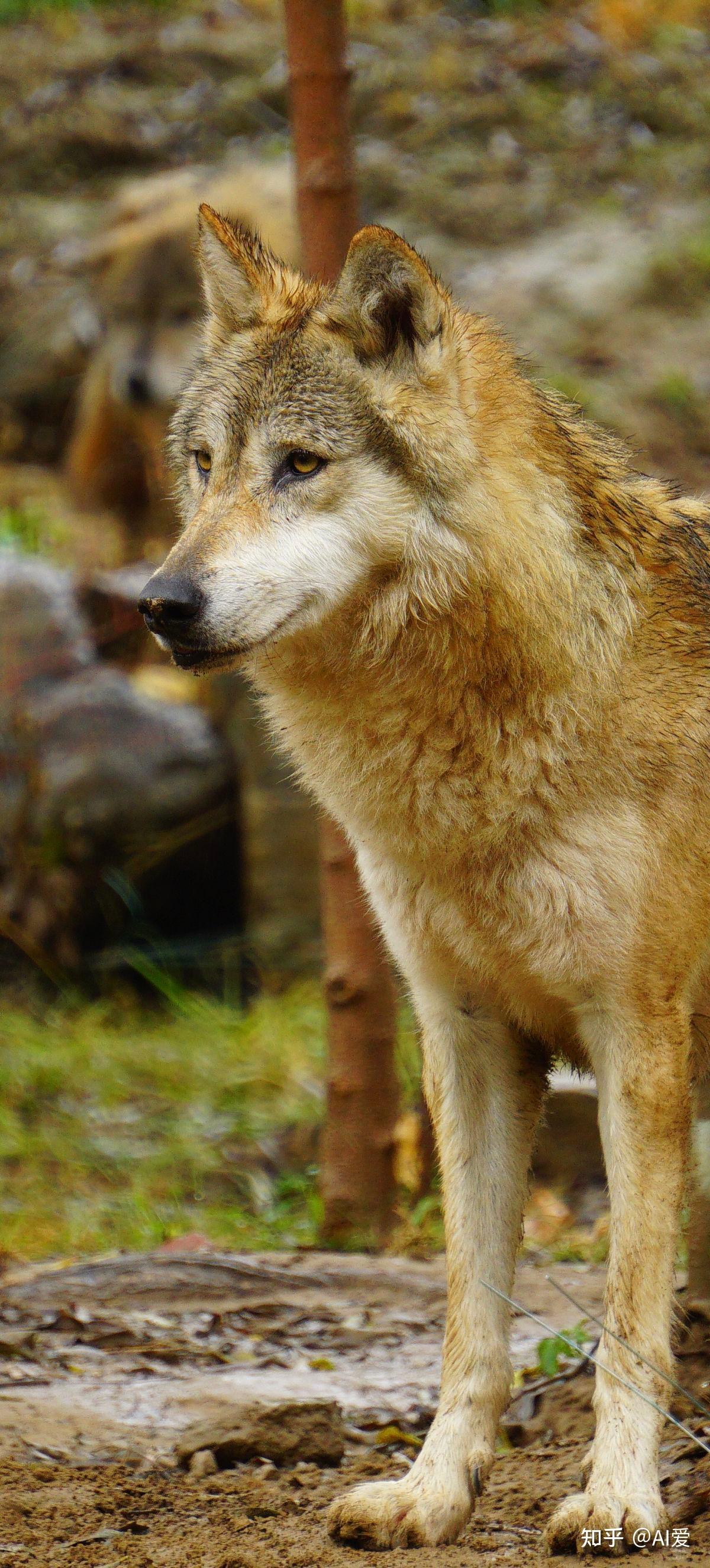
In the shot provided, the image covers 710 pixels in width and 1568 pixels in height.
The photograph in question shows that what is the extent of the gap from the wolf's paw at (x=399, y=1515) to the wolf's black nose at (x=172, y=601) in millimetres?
1855

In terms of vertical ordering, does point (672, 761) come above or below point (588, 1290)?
above

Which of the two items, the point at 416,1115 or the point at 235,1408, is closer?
the point at 235,1408

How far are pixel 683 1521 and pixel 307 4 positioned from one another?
4.77m

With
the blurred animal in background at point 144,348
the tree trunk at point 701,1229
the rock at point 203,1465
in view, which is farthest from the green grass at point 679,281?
the rock at point 203,1465

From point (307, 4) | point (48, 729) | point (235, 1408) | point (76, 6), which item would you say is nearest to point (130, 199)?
point (76, 6)

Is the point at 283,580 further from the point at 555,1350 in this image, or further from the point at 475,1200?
the point at 555,1350

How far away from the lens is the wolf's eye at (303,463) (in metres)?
3.12

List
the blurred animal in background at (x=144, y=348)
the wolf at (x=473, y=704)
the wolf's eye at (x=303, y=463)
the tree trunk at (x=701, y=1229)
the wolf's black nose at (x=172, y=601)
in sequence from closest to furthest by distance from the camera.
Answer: the wolf's black nose at (x=172, y=601)
the wolf at (x=473, y=704)
the wolf's eye at (x=303, y=463)
the tree trunk at (x=701, y=1229)
the blurred animal in background at (x=144, y=348)

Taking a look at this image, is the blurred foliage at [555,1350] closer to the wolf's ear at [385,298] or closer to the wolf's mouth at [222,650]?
the wolf's mouth at [222,650]

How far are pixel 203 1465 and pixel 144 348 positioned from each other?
8.60 m

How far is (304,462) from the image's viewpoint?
3.14 meters

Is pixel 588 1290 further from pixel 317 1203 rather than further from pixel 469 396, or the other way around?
pixel 469 396

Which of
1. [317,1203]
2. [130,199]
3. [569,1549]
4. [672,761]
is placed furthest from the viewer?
[130,199]

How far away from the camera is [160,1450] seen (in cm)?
345
